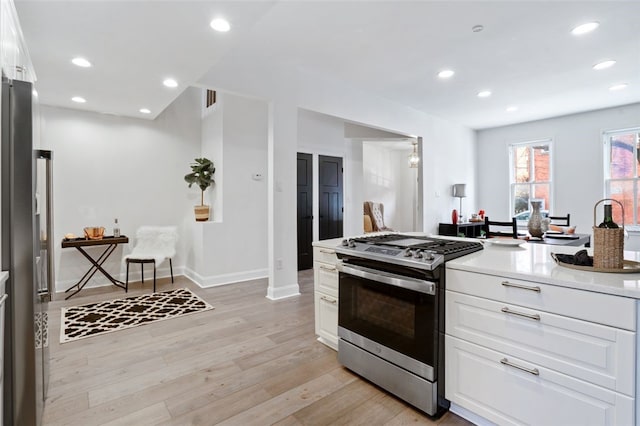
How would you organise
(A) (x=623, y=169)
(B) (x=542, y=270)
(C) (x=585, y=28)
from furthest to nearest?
(A) (x=623, y=169)
(C) (x=585, y=28)
(B) (x=542, y=270)

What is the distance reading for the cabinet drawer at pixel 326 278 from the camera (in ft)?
7.94

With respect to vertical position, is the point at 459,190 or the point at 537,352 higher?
the point at 459,190

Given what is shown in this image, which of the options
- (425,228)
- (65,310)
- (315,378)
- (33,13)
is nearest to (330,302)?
(315,378)

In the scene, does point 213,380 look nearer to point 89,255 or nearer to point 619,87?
point 89,255

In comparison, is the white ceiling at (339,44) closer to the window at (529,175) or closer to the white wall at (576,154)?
the white wall at (576,154)

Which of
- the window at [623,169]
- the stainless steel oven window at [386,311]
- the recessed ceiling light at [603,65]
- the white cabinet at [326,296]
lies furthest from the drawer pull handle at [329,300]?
the window at [623,169]

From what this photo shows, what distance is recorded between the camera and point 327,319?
2496 millimetres

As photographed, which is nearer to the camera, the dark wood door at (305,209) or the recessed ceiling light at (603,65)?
the recessed ceiling light at (603,65)

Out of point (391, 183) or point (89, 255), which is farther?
point (391, 183)

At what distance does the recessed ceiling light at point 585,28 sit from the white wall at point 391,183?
17.9 ft

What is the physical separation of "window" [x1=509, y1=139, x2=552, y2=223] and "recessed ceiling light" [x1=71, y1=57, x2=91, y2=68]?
24.2 ft

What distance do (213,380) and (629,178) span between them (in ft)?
23.5

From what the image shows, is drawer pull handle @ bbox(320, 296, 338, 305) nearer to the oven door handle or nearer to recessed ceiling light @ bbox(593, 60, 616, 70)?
the oven door handle

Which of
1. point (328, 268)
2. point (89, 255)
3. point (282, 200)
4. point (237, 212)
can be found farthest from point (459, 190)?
point (89, 255)
